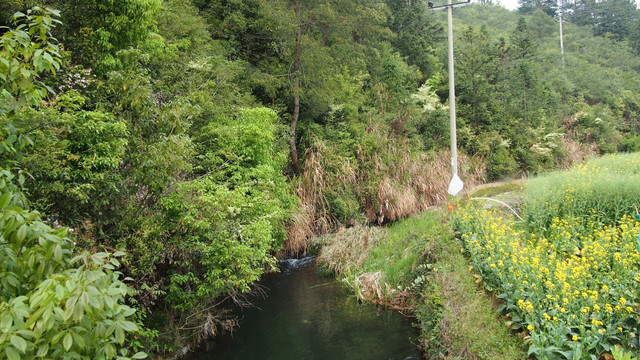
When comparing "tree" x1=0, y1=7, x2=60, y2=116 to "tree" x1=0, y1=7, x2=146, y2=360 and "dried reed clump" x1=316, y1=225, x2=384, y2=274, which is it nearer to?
"tree" x1=0, y1=7, x2=146, y2=360

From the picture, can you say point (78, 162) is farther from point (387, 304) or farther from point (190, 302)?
point (387, 304)

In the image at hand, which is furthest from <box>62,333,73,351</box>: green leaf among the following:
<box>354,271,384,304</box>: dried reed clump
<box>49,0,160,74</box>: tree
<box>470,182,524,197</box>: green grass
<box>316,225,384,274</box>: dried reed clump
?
<box>470,182,524,197</box>: green grass

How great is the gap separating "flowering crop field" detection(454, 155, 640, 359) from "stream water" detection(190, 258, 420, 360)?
2.06 m

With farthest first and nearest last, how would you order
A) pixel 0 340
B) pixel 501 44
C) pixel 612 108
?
pixel 612 108 < pixel 501 44 < pixel 0 340

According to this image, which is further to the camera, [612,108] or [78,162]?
[612,108]

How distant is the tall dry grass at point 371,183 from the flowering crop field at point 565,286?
5562 mm

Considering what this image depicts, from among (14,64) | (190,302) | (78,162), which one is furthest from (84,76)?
(14,64)

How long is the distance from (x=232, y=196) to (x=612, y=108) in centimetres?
3865

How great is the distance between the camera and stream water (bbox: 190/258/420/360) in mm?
7574

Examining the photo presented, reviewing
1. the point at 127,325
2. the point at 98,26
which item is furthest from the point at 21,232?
the point at 98,26

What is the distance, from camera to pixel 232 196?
25.5ft

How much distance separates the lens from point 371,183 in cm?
1543

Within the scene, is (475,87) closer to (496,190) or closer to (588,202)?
(496,190)

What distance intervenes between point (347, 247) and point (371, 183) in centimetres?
398
